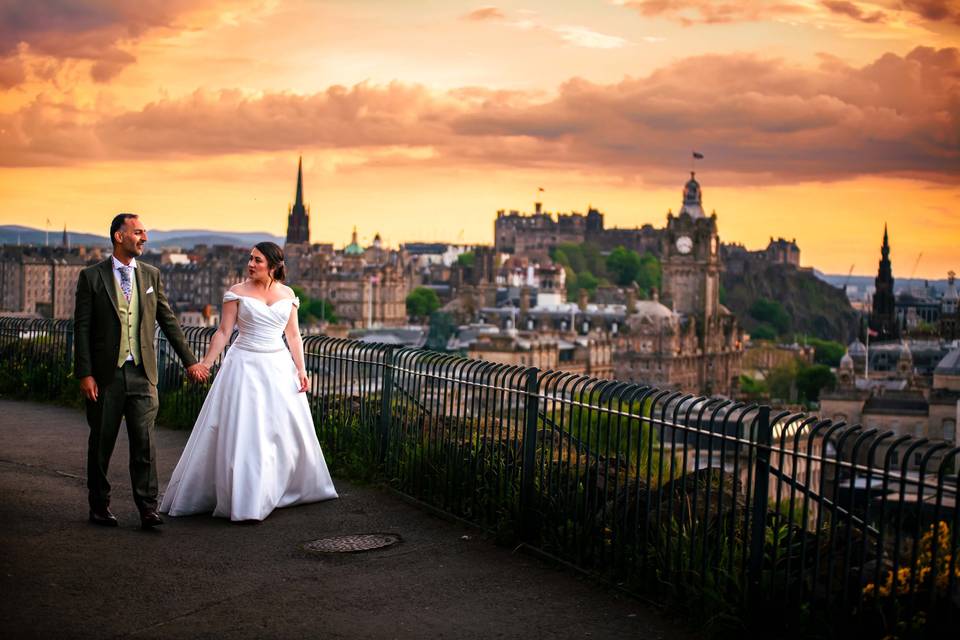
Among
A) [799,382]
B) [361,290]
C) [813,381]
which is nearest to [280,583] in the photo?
[813,381]

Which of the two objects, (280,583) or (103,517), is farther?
(103,517)

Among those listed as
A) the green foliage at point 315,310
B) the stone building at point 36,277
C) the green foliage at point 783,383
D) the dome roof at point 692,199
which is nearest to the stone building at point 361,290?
the green foliage at point 315,310

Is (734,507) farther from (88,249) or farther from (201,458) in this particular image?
(88,249)

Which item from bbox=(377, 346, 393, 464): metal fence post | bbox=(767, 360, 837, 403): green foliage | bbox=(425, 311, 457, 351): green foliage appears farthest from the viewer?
bbox=(425, 311, 457, 351): green foliage

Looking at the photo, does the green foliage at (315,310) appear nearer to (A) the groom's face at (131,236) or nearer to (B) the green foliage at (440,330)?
(B) the green foliage at (440,330)

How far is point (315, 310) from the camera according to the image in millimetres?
180625

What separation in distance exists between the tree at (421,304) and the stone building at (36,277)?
4358cm

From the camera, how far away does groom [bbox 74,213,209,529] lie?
347 inches

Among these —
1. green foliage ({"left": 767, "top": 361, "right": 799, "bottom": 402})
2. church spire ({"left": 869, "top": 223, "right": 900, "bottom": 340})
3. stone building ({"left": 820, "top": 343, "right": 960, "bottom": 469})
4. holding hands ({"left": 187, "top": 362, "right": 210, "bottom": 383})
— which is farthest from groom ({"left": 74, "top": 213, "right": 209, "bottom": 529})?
church spire ({"left": 869, "top": 223, "right": 900, "bottom": 340})

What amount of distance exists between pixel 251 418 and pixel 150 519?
0.94 metres

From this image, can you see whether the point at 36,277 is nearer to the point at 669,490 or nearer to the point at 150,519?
the point at 150,519

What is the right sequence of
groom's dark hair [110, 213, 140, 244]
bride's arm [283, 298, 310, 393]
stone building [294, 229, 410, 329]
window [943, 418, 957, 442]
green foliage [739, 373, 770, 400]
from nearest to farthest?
groom's dark hair [110, 213, 140, 244], bride's arm [283, 298, 310, 393], window [943, 418, 957, 442], green foliage [739, 373, 770, 400], stone building [294, 229, 410, 329]

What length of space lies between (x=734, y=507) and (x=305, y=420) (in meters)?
3.57

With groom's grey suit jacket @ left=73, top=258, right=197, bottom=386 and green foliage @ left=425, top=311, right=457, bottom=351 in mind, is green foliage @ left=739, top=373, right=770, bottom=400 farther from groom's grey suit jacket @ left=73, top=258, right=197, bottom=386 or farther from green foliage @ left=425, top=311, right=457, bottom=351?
groom's grey suit jacket @ left=73, top=258, right=197, bottom=386
